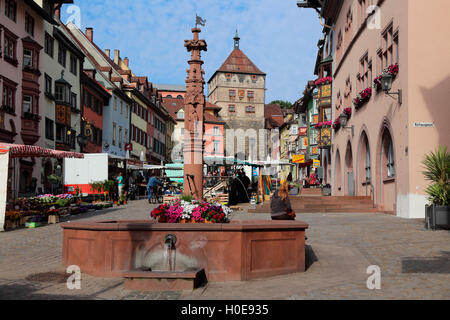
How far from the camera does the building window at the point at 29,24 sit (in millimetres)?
34125

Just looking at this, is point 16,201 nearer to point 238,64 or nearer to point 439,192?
point 439,192

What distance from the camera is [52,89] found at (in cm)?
3788

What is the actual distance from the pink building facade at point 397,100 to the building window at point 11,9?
1924 cm

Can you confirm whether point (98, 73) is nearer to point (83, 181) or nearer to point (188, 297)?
point (83, 181)

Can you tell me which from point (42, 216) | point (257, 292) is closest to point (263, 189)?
point (42, 216)

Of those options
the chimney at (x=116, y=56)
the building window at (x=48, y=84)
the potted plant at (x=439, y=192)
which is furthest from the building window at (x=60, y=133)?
the chimney at (x=116, y=56)

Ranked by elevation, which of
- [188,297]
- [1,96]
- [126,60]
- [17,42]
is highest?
[126,60]

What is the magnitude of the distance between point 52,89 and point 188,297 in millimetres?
33165

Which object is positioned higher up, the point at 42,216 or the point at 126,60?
the point at 126,60

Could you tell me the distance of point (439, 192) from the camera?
15.0 meters

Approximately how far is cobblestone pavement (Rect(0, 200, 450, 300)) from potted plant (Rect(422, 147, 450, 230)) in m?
0.54

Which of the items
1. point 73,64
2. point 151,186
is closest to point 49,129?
point 73,64

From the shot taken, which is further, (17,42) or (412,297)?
(17,42)

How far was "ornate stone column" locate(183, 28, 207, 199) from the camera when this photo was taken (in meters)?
18.4
